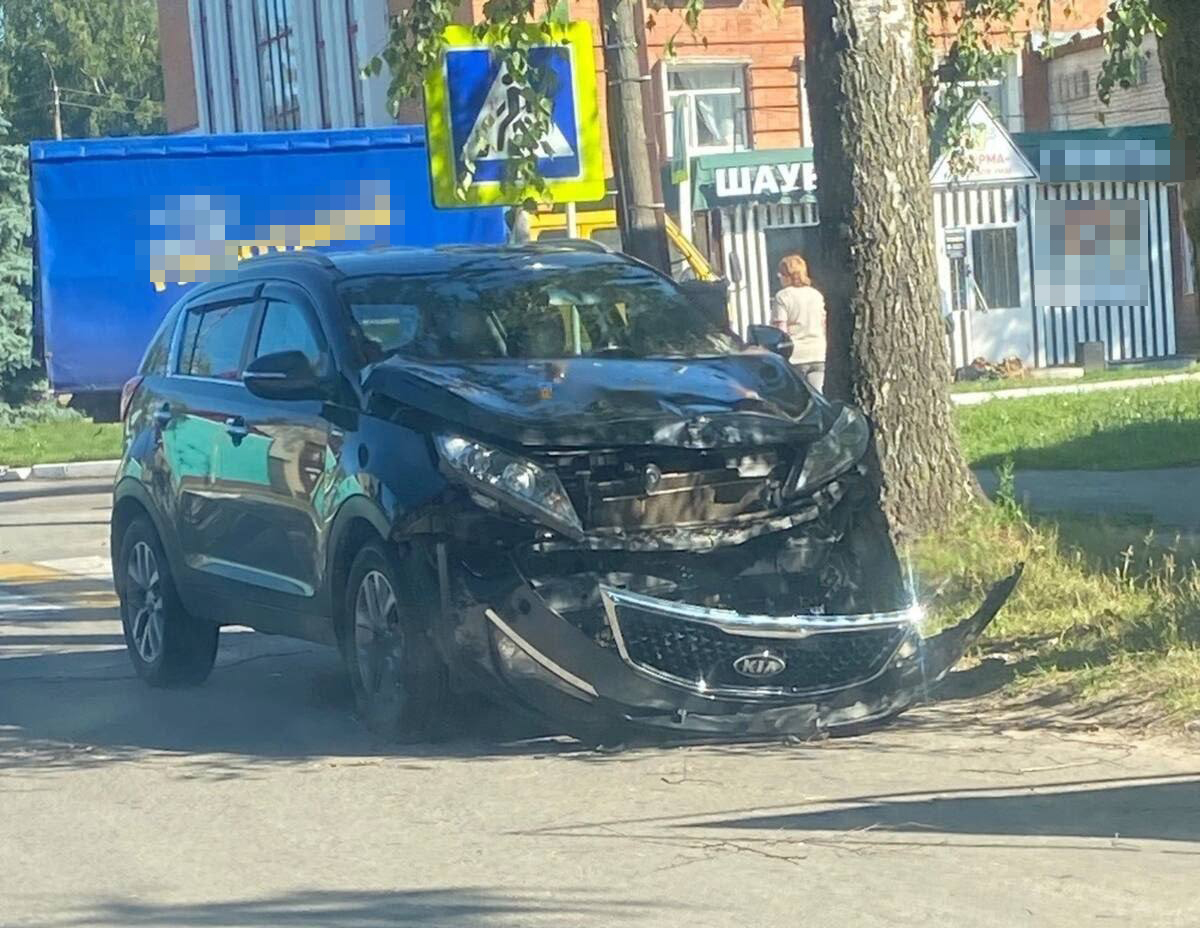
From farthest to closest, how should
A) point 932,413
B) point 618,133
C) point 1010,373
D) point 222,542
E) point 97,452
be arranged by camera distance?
point 1010,373 → point 97,452 → point 618,133 → point 932,413 → point 222,542

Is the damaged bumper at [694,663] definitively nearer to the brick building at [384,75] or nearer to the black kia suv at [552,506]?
the black kia suv at [552,506]

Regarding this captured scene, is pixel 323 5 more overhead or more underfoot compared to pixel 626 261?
more overhead

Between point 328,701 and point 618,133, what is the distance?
20.2 feet

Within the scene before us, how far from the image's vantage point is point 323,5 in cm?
3903

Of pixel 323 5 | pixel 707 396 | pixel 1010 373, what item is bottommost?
pixel 1010 373

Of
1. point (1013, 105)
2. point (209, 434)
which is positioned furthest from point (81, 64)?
point (209, 434)

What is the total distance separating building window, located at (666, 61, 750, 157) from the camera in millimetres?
35594

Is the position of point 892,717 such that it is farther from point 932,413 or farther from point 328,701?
point 932,413

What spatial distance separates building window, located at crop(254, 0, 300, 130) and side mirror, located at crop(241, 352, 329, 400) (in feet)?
112

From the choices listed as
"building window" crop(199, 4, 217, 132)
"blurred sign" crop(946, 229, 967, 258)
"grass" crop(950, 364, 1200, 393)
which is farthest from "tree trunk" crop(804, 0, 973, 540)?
"building window" crop(199, 4, 217, 132)

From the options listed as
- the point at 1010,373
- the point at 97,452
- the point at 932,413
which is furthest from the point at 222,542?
the point at 1010,373

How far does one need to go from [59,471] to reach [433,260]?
16091mm

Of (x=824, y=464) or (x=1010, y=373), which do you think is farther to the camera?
(x=1010, y=373)

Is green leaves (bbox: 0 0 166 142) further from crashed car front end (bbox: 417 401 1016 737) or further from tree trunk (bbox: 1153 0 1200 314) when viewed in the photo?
tree trunk (bbox: 1153 0 1200 314)
